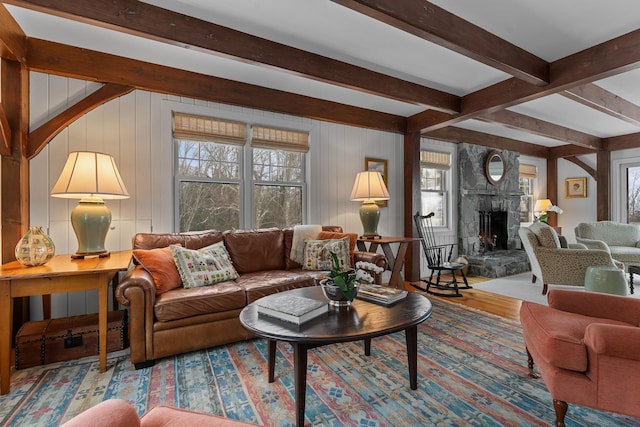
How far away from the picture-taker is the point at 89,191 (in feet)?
7.58

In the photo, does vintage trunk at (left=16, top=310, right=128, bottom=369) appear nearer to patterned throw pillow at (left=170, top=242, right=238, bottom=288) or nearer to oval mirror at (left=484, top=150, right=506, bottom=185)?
patterned throw pillow at (left=170, top=242, right=238, bottom=288)

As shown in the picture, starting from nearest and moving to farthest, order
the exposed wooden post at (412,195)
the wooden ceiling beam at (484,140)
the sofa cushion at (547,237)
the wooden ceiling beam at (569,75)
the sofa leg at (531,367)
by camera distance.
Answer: the sofa leg at (531,367)
the wooden ceiling beam at (569,75)
the sofa cushion at (547,237)
the exposed wooden post at (412,195)
the wooden ceiling beam at (484,140)

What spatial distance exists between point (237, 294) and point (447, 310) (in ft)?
7.33

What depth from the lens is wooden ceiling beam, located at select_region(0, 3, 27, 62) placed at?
2.09 meters

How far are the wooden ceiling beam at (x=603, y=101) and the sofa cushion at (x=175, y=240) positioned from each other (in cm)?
394

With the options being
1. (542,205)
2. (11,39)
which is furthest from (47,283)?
(542,205)

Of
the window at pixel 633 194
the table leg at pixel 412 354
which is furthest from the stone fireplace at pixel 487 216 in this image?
the table leg at pixel 412 354

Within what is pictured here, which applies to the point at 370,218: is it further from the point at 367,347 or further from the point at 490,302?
the point at 367,347

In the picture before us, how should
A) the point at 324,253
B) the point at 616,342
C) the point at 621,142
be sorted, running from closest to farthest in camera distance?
the point at 616,342 → the point at 324,253 → the point at 621,142

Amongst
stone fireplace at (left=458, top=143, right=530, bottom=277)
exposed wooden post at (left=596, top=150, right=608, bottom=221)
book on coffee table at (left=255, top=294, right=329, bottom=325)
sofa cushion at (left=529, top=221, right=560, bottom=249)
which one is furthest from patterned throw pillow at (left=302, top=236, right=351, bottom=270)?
exposed wooden post at (left=596, top=150, right=608, bottom=221)

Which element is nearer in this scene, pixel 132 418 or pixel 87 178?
pixel 132 418

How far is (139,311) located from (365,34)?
106 inches

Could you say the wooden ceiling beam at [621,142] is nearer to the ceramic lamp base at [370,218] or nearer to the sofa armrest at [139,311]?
the ceramic lamp base at [370,218]

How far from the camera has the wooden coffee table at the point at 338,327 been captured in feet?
4.81
